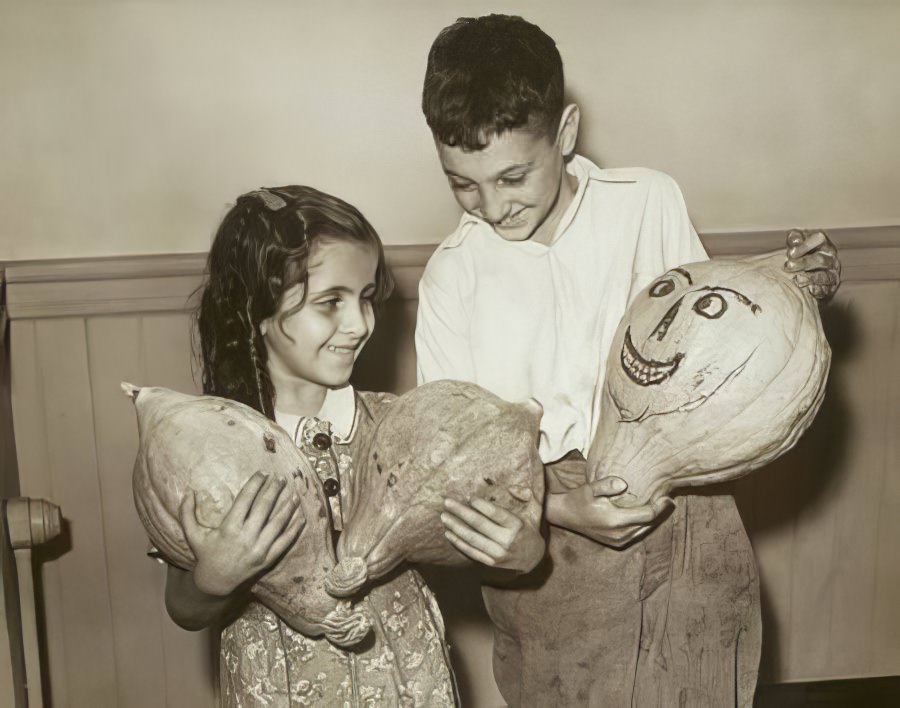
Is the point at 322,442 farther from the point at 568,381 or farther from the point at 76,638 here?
the point at 76,638

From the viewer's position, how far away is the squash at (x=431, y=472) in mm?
1109

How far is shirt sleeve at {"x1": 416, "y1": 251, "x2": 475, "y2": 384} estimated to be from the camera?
1295mm

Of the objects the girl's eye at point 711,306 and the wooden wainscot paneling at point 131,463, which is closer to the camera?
the girl's eye at point 711,306

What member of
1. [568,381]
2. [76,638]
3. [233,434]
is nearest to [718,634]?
[568,381]

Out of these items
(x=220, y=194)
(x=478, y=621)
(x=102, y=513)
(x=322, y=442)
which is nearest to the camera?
(x=322, y=442)

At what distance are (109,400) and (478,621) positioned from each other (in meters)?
0.71

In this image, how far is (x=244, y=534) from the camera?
1045 mm

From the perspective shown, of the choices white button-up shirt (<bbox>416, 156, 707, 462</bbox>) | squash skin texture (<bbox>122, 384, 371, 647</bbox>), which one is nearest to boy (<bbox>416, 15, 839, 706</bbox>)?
white button-up shirt (<bbox>416, 156, 707, 462</bbox>)

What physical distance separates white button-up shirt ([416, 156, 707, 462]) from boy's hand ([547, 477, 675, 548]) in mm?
80

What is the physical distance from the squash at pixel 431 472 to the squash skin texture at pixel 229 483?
0.12 ft

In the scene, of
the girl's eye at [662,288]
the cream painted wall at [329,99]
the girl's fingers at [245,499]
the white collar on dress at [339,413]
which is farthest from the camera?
the cream painted wall at [329,99]

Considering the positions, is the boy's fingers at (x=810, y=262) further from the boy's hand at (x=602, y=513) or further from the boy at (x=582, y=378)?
the boy's hand at (x=602, y=513)

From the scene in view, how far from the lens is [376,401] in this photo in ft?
4.26

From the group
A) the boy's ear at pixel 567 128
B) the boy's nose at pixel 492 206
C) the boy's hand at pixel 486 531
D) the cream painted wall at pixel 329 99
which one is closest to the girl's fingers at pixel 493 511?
the boy's hand at pixel 486 531
